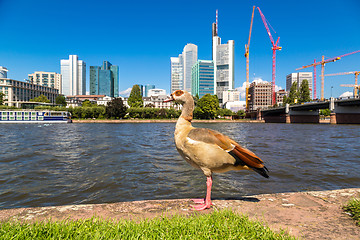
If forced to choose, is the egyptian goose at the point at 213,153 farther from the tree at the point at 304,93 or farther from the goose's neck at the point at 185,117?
the tree at the point at 304,93

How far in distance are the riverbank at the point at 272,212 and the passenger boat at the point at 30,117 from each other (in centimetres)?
7784

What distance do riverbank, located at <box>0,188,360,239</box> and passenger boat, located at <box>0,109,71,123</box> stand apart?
255ft

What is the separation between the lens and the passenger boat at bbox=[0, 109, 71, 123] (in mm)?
68000

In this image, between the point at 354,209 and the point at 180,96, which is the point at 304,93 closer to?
the point at 354,209

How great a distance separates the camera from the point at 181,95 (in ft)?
14.0

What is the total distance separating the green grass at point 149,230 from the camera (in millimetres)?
2480

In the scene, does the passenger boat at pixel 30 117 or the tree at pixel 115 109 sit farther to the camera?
the tree at pixel 115 109

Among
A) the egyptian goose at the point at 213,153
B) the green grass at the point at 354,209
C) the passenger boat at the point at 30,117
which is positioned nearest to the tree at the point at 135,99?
the passenger boat at the point at 30,117

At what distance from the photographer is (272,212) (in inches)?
135

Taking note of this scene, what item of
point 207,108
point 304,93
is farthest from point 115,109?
point 304,93

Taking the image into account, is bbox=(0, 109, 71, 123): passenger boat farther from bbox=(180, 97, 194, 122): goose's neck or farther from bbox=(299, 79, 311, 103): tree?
bbox=(299, 79, 311, 103): tree

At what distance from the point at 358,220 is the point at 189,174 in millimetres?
5744

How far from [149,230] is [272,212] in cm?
212

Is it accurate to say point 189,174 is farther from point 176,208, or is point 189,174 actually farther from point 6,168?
point 6,168
